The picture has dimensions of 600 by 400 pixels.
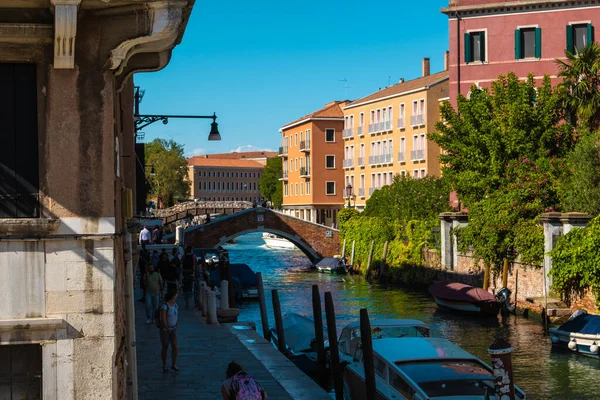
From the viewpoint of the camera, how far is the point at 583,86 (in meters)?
32.7

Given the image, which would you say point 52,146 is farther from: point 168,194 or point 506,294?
point 168,194

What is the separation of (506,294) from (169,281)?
496 inches

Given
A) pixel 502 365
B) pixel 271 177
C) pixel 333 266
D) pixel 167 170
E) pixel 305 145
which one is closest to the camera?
pixel 502 365

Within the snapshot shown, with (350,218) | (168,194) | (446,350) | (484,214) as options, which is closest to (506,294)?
(484,214)

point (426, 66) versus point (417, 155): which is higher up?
point (426, 66)

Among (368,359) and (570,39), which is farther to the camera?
(570,39)

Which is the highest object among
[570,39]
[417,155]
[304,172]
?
[570,39]

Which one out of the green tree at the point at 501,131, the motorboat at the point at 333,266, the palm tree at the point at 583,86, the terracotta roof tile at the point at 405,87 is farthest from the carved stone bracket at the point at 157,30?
the terracotta roof tile at the point at 405,87

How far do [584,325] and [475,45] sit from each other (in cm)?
1741

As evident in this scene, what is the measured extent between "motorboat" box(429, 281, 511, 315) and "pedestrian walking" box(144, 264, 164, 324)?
42.3 feet

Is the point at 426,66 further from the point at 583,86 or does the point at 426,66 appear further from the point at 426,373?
the point at 426,373

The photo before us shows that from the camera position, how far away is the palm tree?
3250 cm

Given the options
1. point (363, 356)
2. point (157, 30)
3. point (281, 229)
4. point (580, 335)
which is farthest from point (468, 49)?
point (157, 30)

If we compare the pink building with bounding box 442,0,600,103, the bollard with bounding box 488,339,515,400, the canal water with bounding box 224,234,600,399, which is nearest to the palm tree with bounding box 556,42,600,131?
the pink building with bounding box 442,0,600,103
